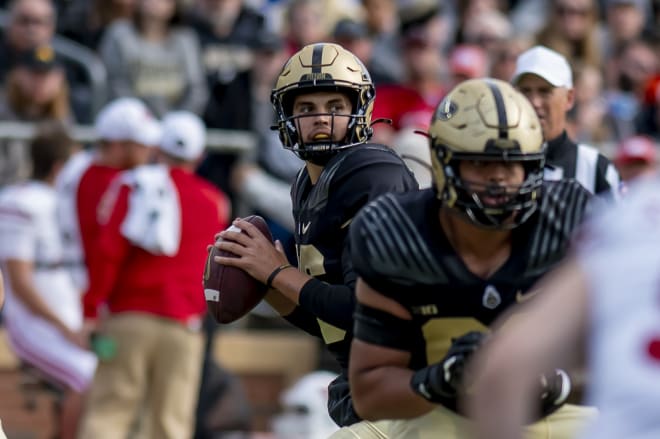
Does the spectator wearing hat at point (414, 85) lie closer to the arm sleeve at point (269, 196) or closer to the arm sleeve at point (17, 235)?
the arm sleeve at point (269, 196)

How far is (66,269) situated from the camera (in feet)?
28.8

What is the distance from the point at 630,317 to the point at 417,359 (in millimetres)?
1360

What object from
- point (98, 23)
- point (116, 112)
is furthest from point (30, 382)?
point (98, 23)

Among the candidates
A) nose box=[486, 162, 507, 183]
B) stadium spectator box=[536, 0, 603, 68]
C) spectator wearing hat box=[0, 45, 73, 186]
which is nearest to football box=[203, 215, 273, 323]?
nose box=[486, 162, 507, 183]

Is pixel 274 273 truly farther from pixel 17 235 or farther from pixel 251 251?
pixel 17 235

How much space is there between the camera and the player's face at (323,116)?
475cm

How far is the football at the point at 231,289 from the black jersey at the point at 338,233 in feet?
0.50

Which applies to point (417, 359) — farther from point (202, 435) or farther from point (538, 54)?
point (202, 435)

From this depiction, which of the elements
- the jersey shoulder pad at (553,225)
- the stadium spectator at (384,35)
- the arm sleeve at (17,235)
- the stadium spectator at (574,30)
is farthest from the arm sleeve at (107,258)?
the jersey shoulder pad at (553,225)

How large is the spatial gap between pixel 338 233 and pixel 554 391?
0.85 m

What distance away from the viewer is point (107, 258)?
8.03 meters

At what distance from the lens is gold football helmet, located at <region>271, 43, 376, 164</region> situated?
15.6 feet

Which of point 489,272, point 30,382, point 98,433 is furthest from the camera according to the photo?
point 30,382

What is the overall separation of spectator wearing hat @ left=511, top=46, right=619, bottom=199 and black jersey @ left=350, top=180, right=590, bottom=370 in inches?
73.9
